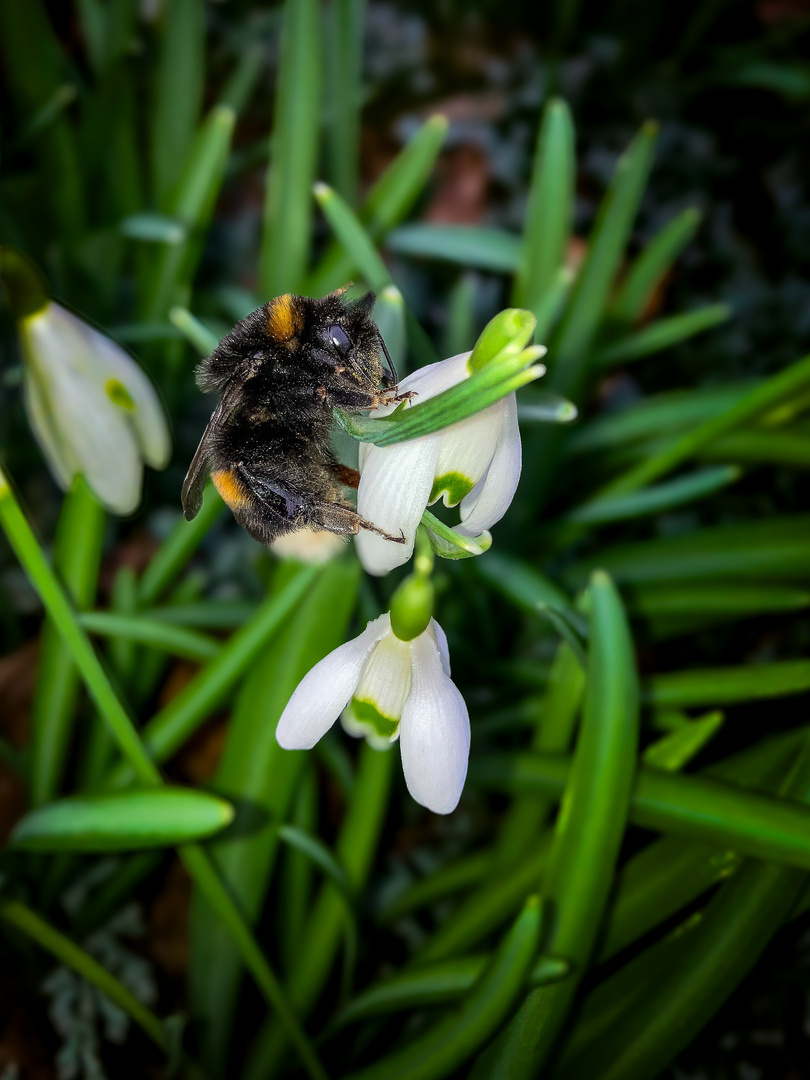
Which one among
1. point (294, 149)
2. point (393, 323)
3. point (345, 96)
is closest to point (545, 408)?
point (393, 323)

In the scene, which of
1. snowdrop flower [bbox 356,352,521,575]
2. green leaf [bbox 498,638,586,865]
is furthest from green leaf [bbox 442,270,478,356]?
snowdrop flower [bbox 356,352,521,575]

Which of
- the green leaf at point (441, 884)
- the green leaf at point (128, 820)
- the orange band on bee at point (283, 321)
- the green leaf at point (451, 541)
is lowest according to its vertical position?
the green leaf at point (441, 884)

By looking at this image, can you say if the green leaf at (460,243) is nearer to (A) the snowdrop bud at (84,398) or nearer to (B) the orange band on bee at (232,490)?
(A) the snowdrop bud at (84,398)

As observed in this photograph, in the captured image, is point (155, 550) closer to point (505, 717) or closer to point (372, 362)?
point (505, 717)

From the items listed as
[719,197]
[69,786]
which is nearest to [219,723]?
[69,786]

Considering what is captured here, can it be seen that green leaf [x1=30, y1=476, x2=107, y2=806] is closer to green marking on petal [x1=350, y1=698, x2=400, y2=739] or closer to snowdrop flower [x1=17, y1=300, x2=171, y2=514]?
snowdrop flower [x1=17, y1=300, x2=171, y2=514]

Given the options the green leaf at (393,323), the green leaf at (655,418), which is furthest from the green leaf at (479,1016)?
the green leaf at (655,418)

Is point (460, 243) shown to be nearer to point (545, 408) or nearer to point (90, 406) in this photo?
point (545, 408)
